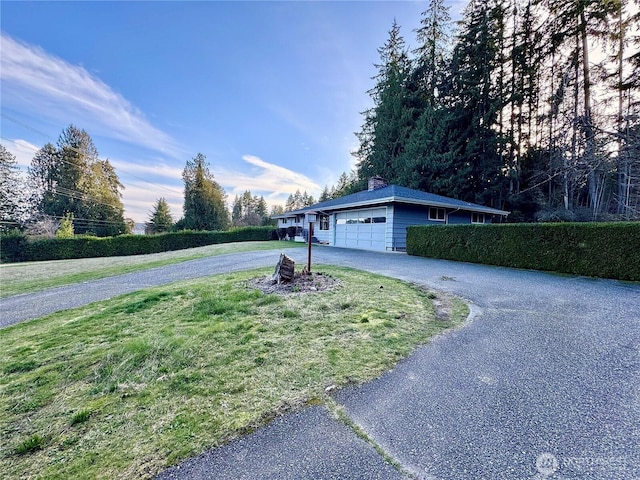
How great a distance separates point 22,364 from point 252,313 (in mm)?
2450

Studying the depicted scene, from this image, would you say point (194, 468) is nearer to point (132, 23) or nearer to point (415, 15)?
point (132, 23)

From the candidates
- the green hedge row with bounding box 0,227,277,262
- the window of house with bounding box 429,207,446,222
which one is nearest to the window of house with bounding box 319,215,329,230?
the window of house with bounding box 429,207,446,222

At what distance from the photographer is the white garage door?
44.0ft

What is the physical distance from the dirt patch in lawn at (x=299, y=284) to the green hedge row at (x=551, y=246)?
5.75 meters

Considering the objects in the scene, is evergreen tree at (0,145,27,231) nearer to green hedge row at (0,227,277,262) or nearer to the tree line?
the tree line

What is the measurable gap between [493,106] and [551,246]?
15.7 meters

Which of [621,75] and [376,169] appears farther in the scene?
[376,169]

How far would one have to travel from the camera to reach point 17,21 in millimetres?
8102

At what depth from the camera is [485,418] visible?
180 cm

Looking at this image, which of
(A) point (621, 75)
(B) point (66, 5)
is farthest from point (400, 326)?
(A) point (621, 75)

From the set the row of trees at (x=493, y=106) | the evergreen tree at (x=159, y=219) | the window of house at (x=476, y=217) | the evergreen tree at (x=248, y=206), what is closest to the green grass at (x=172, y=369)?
the window of house at (x=476, y=217)

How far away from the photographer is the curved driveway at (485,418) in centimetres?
142

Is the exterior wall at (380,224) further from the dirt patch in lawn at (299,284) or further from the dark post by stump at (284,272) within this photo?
the dark post by stump at (284,272)

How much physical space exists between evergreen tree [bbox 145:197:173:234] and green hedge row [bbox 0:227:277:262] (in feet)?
47.6
